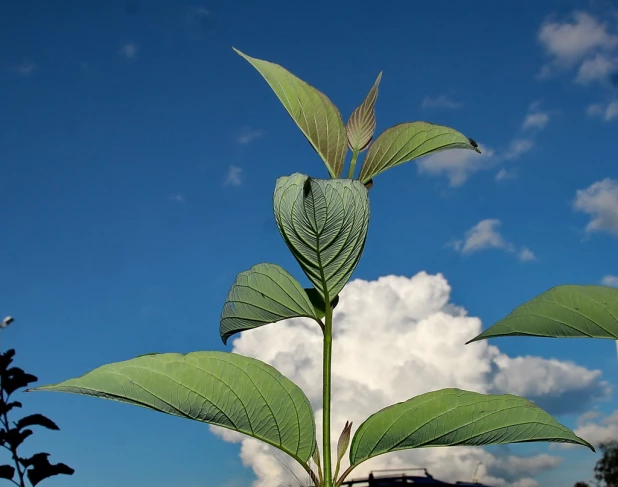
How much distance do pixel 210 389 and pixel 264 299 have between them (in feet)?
1.01

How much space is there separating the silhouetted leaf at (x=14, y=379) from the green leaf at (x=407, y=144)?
4546 millimetres

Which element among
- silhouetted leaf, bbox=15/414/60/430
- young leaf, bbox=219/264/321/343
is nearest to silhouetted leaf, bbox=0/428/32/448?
silhouetted leaf, bbox=15/414/60/430

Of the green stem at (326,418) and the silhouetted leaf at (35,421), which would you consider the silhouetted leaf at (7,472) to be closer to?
the silhouetted leaf at (35,421)

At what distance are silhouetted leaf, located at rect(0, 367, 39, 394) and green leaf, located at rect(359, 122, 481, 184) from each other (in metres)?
4.55

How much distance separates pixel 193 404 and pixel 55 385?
0.23m

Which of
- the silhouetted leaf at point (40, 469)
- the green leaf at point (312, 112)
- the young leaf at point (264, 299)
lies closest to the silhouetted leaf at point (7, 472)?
the silhouetted leaf at point (40, 469)

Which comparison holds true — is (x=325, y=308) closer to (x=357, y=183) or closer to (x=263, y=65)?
(x=357, y=183)

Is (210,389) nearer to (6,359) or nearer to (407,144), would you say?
(407,144)

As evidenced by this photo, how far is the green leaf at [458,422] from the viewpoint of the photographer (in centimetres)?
110

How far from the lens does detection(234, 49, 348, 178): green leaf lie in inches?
52.9

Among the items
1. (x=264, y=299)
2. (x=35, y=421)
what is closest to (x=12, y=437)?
(x=35, y=421)

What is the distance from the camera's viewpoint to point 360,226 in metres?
1.19

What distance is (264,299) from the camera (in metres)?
1.34

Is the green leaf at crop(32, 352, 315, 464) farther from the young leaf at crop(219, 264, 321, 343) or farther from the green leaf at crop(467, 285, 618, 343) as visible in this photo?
the green leaf at crop(467, 285, 618, 343)
